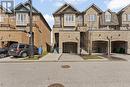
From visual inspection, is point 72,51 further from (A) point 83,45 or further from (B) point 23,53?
(B) point 23,53

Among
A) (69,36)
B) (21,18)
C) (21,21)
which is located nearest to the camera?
(69,36)

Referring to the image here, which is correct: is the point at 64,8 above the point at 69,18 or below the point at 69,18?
above

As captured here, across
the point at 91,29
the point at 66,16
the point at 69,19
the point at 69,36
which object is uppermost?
the point at 66,16

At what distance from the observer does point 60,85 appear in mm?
10008

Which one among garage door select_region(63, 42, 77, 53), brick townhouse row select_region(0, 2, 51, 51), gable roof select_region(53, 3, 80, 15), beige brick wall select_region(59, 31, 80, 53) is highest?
gable roof select_region(53, 3, 80, 15)

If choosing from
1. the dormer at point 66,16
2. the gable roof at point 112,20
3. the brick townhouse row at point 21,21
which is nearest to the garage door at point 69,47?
the brick townhouse row at point 21,21

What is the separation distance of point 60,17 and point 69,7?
10.0 ft

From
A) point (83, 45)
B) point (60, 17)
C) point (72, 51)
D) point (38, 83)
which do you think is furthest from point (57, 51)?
point (38, 83)

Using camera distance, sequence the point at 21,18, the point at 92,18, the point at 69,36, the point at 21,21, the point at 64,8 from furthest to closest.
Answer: the point at 92,18 → the point at 64,8 → the point at 21,21 → the point at 21,18 → the point at 69,36

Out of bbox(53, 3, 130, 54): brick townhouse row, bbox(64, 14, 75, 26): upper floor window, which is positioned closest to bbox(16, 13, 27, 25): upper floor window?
bbox(53, 3, 130, 54): brick townhouse row

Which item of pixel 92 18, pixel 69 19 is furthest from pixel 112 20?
pixel 69 19

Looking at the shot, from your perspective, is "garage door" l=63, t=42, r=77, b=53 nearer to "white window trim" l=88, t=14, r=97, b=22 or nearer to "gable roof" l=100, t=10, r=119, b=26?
"white window trim" l=88, t=14, r=97, b=22

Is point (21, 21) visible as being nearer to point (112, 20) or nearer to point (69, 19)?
point (69, 19)

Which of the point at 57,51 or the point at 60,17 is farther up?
the point at 60,17
